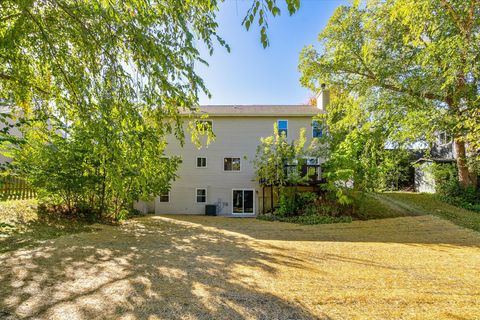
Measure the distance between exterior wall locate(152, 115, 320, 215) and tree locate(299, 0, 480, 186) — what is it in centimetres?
338

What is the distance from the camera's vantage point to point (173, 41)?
15.5 ft

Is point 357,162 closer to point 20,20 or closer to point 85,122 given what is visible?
point 85,122

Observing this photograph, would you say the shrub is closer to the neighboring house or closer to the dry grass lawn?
the neighboring house

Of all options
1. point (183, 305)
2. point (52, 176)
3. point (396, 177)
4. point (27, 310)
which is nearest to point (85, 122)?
point (27, 310)

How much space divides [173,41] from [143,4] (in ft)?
2.33

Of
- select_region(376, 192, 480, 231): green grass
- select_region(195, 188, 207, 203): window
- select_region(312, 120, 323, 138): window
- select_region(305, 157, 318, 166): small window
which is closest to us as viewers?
select_region(376, 192, 480, 231): green grass

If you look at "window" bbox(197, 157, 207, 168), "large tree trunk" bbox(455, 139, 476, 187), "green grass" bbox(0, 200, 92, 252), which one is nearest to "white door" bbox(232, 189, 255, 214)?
"window" bbox(197, 157, 207, 168)

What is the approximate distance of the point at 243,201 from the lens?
14797 millimetres

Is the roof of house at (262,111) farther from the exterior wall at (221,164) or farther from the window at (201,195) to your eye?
the window at (201,195)

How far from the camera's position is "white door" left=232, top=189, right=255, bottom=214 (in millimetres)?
14734

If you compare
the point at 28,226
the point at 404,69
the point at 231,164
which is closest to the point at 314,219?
the point at 231,164

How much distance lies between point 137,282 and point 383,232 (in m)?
8.51

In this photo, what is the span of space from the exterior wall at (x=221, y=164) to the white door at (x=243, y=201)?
7.3 inches

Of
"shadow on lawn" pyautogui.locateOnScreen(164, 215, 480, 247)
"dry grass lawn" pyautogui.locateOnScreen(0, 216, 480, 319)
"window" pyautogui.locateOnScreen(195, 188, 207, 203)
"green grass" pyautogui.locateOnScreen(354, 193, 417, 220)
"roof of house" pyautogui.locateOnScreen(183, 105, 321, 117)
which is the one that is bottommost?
"shadow on lawn" pyautogui.locateOnScreen(164, 215, 480, 247)
